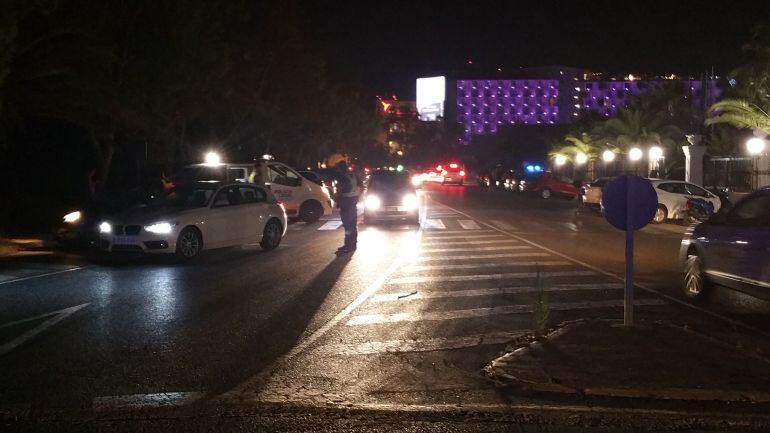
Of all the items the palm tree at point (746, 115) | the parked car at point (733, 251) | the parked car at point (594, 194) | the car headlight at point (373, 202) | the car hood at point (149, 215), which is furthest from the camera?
the parked car at point (594, 194)

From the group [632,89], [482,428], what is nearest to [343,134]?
[482,428]

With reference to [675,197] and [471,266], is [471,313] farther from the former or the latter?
[675,197]

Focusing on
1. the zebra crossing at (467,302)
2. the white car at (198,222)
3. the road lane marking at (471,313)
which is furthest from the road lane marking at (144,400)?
the white car at (198,222)

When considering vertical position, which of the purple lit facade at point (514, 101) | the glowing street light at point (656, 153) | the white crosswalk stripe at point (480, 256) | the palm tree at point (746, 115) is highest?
the purple lit facade at point (514, 101)

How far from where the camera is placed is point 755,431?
588 cm

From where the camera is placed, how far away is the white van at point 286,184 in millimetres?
24141

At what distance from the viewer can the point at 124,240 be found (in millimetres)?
15430

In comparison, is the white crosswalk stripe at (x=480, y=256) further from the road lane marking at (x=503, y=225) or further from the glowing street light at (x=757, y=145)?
the glowing street light at (x=757, y=145)

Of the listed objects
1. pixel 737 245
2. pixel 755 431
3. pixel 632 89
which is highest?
pixel 632 89

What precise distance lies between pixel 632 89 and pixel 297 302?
152135 mm

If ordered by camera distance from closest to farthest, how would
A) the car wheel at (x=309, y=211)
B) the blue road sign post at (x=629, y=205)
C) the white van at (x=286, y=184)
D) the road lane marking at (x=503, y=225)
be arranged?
the blue road sign post at (x=629, y=205), the road lane marking at (x=503, y=225), the white van at (x=286, y=184), the car wheel at (x=309, y=211)

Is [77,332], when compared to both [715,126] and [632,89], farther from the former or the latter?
[632,89]

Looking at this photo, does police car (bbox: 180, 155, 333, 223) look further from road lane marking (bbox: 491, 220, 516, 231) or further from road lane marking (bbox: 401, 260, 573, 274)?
road lane marking (bbox: 401, 260, 573, 274)

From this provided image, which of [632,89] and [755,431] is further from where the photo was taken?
[632,89]
